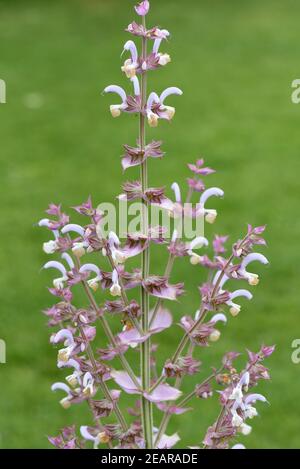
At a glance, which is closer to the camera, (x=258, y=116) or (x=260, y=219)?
(x=260, y=219)

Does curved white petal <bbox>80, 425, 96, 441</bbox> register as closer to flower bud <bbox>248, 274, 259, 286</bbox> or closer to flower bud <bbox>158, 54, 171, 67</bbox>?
flower bud <bbox>248, 274, 259, 286</bbox>

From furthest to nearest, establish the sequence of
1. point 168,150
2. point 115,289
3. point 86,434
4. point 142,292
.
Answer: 1. point 168,150
2. point 86,434
3. point 142,292
4. point 115,289

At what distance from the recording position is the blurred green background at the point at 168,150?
388cm

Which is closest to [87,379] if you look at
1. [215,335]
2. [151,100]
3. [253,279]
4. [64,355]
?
[64,355]

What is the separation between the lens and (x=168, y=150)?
264 inches

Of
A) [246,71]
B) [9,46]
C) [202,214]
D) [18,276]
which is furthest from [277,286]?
[9,46]

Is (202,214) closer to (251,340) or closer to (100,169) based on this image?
(251,340)

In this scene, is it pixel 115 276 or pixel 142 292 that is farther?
pixel 142 292

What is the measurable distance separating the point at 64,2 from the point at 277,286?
30.9ft

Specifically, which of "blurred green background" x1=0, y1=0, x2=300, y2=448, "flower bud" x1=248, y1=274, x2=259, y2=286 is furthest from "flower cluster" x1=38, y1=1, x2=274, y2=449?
"blurred green background" x1=0, y1=0, x2=300, y2=448

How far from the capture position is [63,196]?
19.4 ft

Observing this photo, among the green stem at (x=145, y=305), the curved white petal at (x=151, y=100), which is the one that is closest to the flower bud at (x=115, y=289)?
the green stem at (x=145, y=305)

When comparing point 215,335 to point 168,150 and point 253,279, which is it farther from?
point 168,150

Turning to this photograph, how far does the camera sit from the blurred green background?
153 inches
